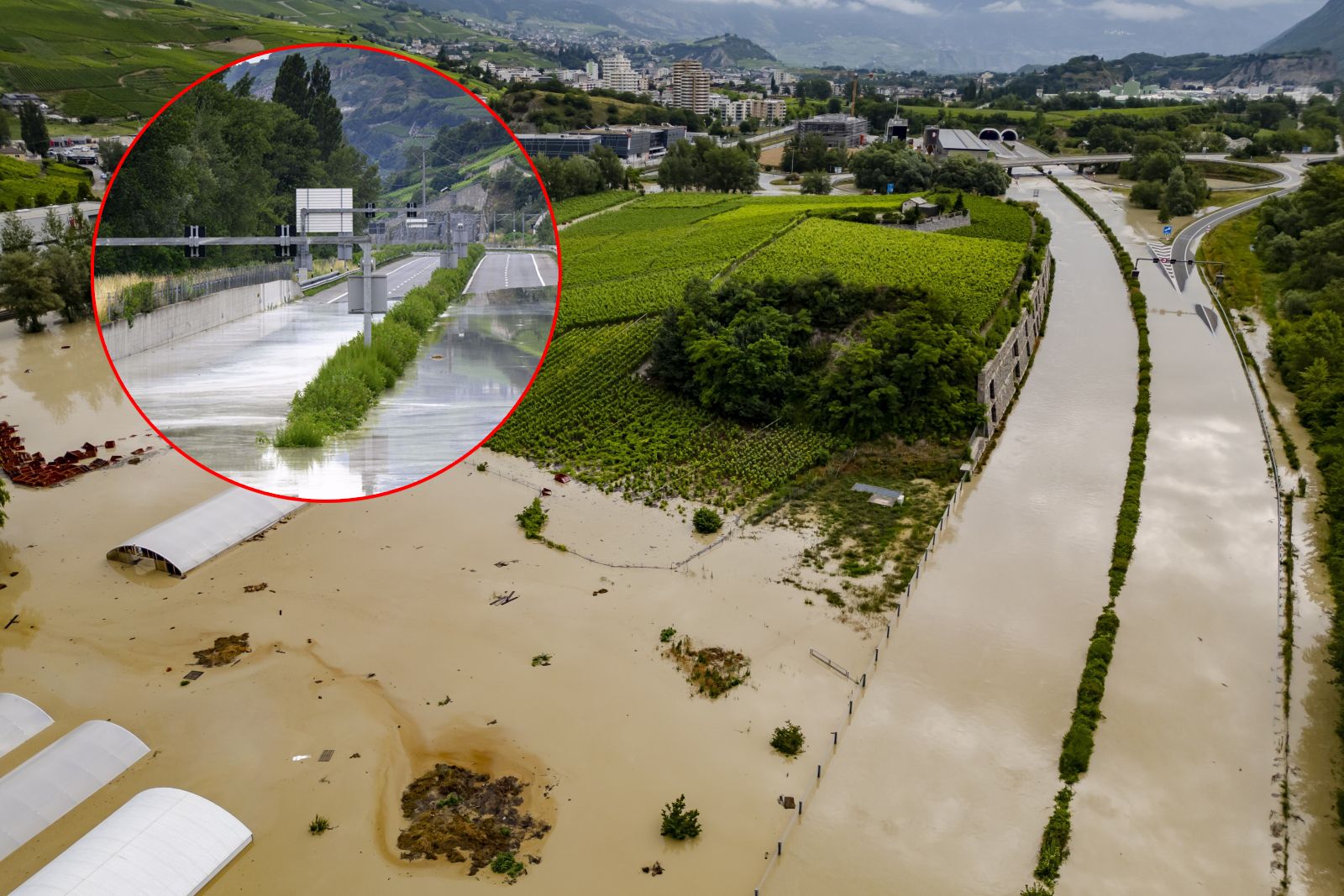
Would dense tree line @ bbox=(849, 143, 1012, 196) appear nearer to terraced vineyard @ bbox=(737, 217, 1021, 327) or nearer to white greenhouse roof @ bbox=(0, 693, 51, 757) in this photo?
terraced vineyard @ bbox=(737, 217, 1021, 327)

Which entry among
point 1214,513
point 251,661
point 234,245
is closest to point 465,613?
point 251,661

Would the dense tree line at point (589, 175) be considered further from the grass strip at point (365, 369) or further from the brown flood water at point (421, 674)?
the grass strip at point (365, 369)

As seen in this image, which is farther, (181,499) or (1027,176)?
(1027,176)

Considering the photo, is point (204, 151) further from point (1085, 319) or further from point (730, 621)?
point (1085, 319)

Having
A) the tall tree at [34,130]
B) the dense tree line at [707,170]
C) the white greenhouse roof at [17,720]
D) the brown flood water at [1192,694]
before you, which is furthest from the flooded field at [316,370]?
the tall tree at [34,130]

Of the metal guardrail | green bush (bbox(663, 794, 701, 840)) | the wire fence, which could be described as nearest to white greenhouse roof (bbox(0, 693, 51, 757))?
green bush (bbox(663, 794, 701, 840))

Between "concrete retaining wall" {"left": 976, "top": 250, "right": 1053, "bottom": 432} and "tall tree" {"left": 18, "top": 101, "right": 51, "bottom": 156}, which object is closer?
"concrete retaining wall" {"left": 976, "top": 250, "right": 1053, "bottom": 432}
